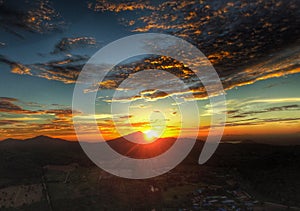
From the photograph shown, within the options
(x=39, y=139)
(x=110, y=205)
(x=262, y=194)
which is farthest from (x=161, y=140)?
(x=110, y=205)

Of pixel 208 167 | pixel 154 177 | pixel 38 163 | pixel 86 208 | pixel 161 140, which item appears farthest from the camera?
pixel 161 140

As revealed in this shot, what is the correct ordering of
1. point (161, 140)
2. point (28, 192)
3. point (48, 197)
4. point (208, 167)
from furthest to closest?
point (161, 140), point (208, 167), point (28, 192), point (48, 197)

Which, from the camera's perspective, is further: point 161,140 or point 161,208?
point 161,140

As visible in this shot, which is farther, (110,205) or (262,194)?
(262,194)

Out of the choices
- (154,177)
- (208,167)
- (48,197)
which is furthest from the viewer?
(208,167)

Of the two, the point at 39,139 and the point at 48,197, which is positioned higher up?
the point at 39,139

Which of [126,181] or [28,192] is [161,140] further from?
[28,192]

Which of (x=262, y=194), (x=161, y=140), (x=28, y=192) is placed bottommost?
(x=28, y=192)

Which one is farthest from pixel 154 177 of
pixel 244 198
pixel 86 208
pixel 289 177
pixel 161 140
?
pixel 161 140

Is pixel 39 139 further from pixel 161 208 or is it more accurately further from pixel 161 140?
pixel 161 208
